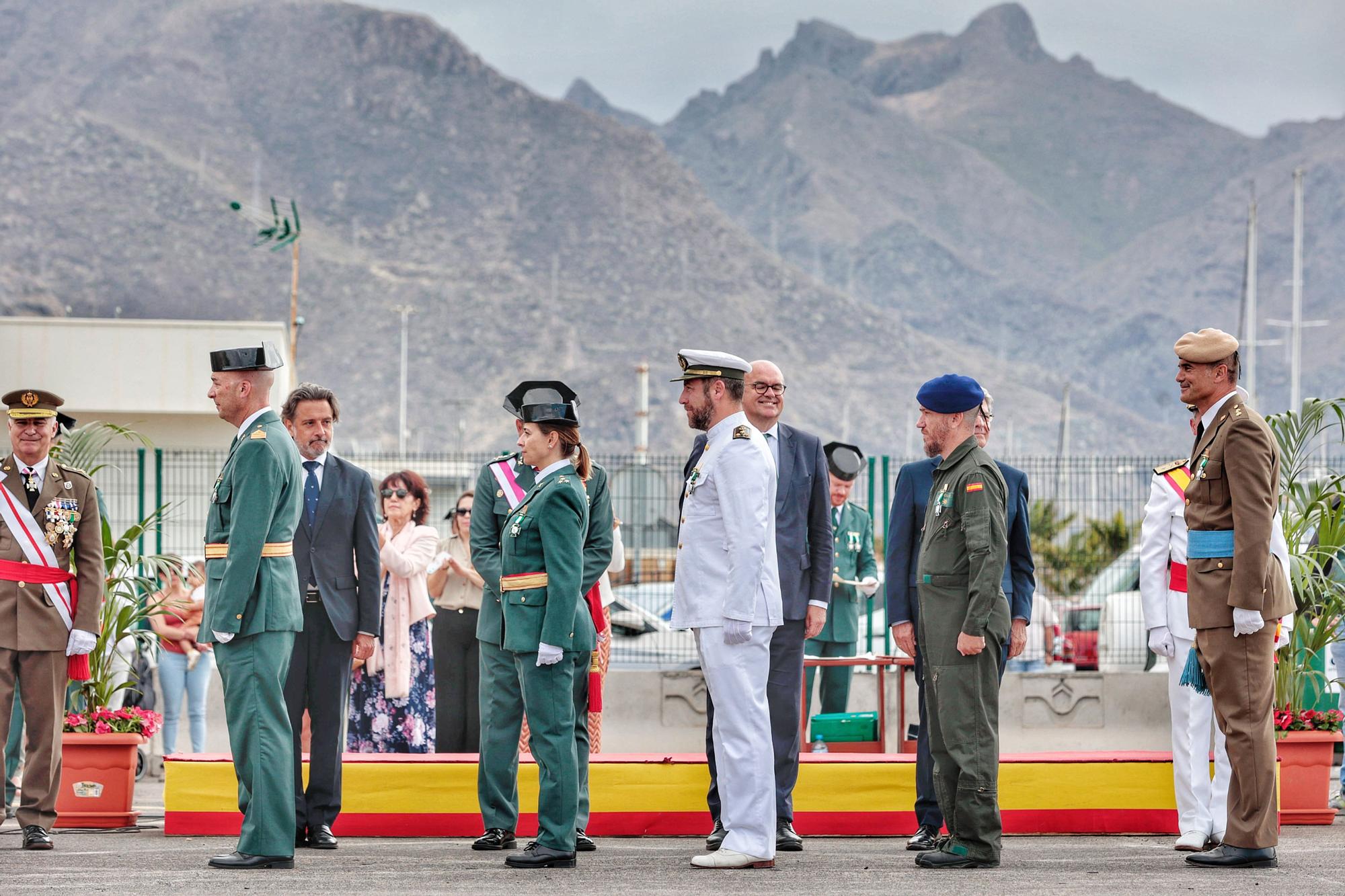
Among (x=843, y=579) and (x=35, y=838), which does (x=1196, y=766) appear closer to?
(x=843, y=579)

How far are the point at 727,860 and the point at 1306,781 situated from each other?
320cm

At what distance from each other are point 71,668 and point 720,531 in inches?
113

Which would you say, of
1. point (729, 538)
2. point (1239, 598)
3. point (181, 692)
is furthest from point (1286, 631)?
point (181, 692)

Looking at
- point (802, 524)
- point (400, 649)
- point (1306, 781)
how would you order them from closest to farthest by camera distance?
point (802, 524)
point (1306, 781)
point (400, 649)

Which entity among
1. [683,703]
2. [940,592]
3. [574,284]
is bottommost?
[683,703]

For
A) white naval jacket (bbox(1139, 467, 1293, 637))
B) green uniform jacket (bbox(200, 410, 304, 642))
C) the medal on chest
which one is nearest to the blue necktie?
green uniform jacket (bbox(200, 410, 304, 642))

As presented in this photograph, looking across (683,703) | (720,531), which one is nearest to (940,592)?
(720,531)

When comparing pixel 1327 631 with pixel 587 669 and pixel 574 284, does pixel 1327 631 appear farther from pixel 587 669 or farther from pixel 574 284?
pixel 574 284

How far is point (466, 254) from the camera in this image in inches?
6777

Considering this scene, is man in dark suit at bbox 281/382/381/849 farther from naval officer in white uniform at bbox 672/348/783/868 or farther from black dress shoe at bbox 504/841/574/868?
naval officer in white uniform at bbox 672/348/783/868

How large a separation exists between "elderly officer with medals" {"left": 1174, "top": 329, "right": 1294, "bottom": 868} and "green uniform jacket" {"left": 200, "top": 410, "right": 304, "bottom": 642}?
11.5 ft

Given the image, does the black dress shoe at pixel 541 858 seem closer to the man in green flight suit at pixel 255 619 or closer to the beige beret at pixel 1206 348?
the man in green flight suit at pixel 255 619

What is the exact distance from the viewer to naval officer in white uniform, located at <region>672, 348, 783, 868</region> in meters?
6.34

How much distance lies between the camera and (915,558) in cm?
711
